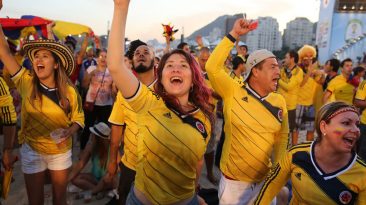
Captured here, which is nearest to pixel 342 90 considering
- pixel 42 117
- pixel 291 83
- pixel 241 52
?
pixel 291 83

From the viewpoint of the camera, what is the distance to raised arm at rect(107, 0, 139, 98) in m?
1.96

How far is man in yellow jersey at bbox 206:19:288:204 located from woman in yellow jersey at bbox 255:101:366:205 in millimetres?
651

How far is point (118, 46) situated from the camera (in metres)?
2.02

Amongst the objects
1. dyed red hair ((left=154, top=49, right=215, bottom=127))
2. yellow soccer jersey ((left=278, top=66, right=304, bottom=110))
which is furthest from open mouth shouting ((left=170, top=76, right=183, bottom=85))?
yellow soccer jersey ((left=278, top=66, right=304, bottom=110))

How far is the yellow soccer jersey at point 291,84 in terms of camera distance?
7.00 meters

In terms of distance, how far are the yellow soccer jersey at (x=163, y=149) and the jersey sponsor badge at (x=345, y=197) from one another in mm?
1106

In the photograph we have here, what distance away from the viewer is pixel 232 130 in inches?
135

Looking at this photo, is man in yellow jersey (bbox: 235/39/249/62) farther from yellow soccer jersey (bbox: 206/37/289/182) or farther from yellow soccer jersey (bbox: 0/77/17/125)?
yellow soccer jersey (bbox: 0/77/17/125)

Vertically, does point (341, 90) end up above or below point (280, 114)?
below

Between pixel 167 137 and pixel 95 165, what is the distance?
10.4ft

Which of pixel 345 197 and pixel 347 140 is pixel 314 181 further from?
pixel 347 140

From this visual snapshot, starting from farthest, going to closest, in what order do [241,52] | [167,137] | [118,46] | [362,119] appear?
[241,52] < [362,119] < [167,137] < [118,46]

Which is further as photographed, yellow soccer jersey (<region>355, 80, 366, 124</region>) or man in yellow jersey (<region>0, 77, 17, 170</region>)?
yellow soccer jersey (<region>355, 80, 366, 124</region>)

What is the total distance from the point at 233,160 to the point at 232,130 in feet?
1.04
